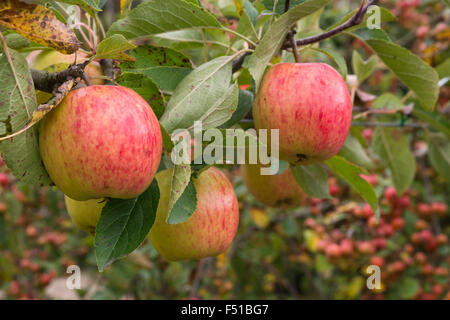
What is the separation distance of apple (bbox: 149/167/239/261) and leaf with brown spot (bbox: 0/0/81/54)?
13.3 inches

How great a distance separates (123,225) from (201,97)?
281 millimetres

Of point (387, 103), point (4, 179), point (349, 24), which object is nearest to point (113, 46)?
point (349, 24)

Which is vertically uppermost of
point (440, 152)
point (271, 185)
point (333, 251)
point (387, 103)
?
point (387, 103)

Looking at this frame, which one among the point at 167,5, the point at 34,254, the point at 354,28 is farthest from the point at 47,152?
the point at 34,254

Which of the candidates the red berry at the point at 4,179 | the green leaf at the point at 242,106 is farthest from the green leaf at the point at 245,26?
the red berry at the point at 4,179

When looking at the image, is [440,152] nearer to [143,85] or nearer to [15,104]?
[143,85]

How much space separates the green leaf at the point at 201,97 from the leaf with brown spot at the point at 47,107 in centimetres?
19

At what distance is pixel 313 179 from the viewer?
1.18 m

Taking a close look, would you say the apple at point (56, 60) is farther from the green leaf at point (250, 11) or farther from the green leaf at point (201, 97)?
the green leaf at point (250, 11)

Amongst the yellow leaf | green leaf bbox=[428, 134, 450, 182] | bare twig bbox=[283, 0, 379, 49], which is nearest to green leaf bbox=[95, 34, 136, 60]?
bare twig bbox=[283, 0, 379, 49]

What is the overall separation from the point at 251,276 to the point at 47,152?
7.38 feet

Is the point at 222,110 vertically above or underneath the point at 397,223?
above

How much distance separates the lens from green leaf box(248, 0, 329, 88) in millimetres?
757

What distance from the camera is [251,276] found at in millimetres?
2771
